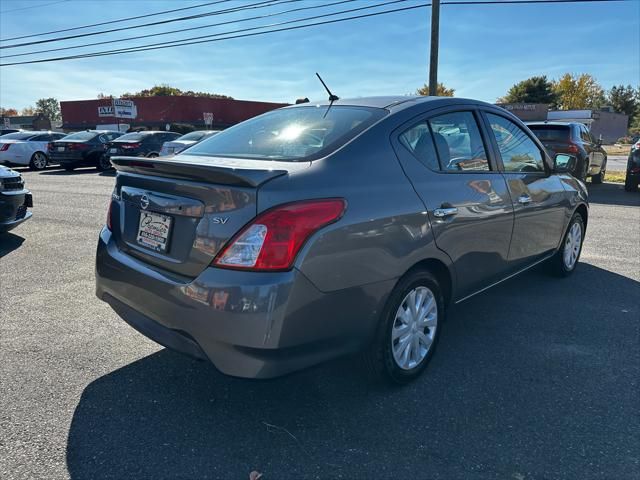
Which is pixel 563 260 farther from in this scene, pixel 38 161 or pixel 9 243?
pixel 38 161

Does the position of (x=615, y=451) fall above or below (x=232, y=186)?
below

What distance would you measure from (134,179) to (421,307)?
6.11 feet

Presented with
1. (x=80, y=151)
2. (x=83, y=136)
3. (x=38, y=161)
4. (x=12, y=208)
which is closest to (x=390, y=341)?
(x=12, y=208)

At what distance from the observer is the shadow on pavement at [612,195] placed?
10383 millimetres

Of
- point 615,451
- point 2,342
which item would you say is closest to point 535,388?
point 615,451

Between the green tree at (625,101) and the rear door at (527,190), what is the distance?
4150 inches

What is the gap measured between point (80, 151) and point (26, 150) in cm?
251

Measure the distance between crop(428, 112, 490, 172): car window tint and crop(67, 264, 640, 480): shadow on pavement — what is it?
1.28 meters

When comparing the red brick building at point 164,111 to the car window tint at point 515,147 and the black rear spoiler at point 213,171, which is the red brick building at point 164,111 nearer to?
the car window tint at point 515,147

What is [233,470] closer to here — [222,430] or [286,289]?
[222,430]

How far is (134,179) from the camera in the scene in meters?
2.87

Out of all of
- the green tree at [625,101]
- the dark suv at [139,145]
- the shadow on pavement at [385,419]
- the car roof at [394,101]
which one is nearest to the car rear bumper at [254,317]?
the shadow on pavement at [385,419]

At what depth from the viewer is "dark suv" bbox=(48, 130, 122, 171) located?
56.9 feet

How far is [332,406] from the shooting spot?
276 cm
